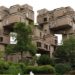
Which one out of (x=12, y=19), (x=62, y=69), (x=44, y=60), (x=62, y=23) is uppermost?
(x=12, y=19)

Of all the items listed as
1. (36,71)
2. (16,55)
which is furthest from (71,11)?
(36,71)

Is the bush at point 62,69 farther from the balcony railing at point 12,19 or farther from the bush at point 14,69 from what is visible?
the balcony railing at point 12,19

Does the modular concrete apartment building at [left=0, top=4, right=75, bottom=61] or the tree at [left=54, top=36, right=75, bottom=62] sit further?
the modular concrete apartment building at [left=0, top=4, right=75, bottom=61]

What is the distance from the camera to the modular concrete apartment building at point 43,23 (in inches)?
2265

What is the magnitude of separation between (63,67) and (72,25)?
821 inches

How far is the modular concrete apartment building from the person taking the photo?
2265 inches

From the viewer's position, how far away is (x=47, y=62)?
47.8 meters

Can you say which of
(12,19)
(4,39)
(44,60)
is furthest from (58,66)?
(12,19)

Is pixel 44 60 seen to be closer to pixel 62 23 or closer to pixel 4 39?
pixel 4 39

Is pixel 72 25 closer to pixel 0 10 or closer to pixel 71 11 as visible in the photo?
pixel 71 11

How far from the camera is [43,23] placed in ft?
223

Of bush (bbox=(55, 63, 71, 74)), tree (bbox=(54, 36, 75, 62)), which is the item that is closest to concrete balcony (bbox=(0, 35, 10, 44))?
tree (bbox=(54, 36, 75, 62))

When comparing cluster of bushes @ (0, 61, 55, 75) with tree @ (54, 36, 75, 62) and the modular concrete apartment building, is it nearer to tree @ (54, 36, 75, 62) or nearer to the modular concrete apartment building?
tree @ (54, 36, 75, 62)

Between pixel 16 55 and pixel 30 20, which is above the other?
pixel 30 20
